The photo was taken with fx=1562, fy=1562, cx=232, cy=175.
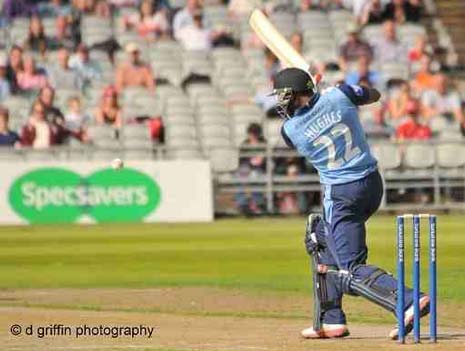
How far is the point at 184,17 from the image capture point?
2788 centimetres

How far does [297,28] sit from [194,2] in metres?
1.96

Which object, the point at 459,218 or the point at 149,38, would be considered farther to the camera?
the point at 149,38

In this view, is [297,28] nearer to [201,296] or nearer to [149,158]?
[149,158]

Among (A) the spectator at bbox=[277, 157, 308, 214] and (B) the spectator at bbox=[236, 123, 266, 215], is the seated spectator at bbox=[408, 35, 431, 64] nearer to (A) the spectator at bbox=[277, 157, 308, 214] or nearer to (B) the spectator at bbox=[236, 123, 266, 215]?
(A) the spectator at bbox=[277, 157, 308, 214]

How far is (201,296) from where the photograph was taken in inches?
548

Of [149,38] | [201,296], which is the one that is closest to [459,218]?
[149,38]

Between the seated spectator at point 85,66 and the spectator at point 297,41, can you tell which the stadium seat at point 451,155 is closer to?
the spectator at point 297,41

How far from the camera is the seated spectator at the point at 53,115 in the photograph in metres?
24.8

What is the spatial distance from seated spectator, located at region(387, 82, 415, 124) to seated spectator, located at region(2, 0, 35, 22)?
6570 millimetres

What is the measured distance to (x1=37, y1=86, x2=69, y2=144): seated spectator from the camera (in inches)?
974

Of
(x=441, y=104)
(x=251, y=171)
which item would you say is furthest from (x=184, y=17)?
(x=441, y=104)

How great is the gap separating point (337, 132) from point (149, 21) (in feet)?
57.8

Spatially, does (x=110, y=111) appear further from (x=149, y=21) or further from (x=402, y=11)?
(x=402, y=11)

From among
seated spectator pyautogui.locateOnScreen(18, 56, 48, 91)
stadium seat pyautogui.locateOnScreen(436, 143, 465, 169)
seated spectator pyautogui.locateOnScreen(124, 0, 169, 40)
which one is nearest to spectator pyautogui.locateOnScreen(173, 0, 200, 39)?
seated spectator pyautogui.locateOnScreen(124, 0, 169, 40)
